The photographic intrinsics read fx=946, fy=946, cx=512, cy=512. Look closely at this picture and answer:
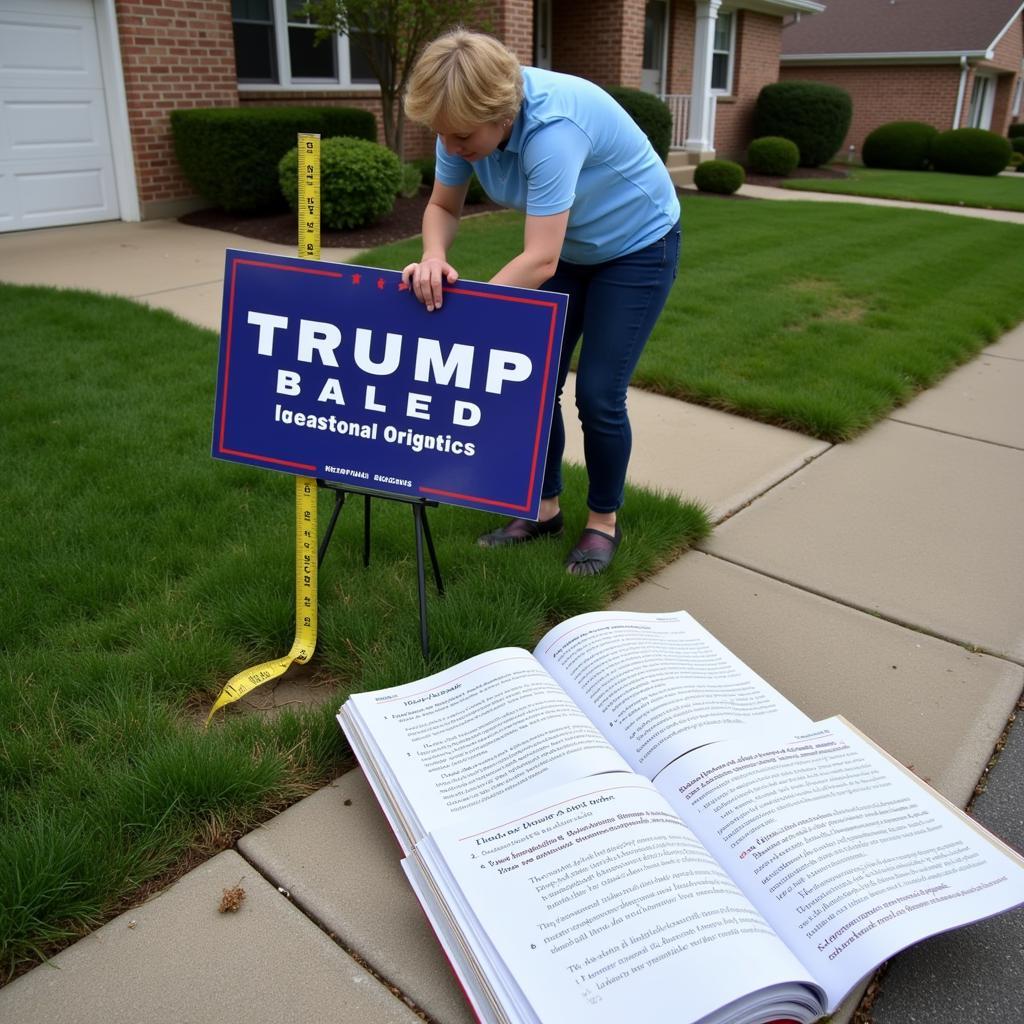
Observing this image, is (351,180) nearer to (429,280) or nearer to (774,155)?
(429,280)

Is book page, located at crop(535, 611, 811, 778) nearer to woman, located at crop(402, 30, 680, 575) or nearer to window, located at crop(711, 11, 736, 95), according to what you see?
woman, located at crop(402, 30, 680, 575)

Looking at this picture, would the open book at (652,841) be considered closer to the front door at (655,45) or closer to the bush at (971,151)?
the front door at (655,45)

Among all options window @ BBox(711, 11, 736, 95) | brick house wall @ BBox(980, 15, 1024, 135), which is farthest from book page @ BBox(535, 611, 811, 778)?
brick house wall @ BBox(980, 15, 1024, 135)

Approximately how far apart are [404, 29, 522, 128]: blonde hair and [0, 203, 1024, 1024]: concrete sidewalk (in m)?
1.56

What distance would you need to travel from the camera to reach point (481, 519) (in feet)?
11.3

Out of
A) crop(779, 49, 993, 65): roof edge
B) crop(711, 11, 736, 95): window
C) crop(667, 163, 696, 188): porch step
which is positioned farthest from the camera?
crop(779, 49, 993, 65): roof edge

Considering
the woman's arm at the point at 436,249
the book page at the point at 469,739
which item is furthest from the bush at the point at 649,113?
the book page at the point at 469,739

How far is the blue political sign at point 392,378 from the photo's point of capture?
90.1 inches

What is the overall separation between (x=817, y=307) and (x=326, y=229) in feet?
15.8

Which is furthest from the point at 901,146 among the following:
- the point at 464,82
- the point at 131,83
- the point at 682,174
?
the point at 464,82

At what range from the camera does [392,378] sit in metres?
2.36

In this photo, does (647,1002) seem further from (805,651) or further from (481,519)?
(481,519)

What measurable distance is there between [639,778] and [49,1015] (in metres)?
1.12

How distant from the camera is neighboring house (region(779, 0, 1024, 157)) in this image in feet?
87.2
